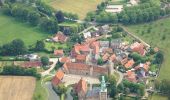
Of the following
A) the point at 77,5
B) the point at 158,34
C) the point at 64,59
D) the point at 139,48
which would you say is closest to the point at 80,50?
the point at 64,59

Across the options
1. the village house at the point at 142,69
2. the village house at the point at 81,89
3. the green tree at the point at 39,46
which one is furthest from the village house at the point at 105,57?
the green tree at the point at 39,46

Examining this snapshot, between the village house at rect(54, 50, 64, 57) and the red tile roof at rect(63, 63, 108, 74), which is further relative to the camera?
the village house at rect(54, 50, 64, 57)

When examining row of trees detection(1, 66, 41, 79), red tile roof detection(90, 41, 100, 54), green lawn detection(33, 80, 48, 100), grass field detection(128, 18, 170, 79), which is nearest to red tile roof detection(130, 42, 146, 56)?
grass field detection(128, 18, 170, 79)

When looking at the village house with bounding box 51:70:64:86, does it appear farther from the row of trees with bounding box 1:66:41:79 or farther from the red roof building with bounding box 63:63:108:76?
the row of trees with bounding box 1:66:41:79

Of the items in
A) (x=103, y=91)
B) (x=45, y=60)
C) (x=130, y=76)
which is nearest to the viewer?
(x=103, y=91)

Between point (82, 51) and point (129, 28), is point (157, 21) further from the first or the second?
point (82, 51)

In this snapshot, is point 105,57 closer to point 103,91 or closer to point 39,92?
point 39,92
